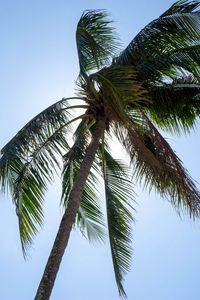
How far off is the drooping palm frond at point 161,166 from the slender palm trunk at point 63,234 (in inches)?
25.8

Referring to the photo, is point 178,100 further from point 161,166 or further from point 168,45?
point 161,166

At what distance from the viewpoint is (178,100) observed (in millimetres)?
9227

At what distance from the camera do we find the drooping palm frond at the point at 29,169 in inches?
333

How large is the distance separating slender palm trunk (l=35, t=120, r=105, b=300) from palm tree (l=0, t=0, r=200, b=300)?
0.02 meters

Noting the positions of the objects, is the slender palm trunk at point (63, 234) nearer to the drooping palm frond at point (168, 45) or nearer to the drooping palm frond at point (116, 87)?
the drooping palm frond at point (116, 87)

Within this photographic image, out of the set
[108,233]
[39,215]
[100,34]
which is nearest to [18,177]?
[39,215]

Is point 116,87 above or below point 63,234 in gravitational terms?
above

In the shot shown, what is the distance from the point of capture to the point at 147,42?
928cm

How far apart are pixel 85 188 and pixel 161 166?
105 inches

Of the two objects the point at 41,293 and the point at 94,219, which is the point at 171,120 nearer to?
the point at 94,219

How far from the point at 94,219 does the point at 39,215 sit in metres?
1.70

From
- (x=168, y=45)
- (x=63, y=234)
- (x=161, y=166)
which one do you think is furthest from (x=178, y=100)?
(x=63, y=234)

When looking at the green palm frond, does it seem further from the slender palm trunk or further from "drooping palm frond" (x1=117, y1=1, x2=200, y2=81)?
the slender palm trunk

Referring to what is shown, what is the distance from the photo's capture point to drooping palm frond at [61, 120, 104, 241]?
379 inches
